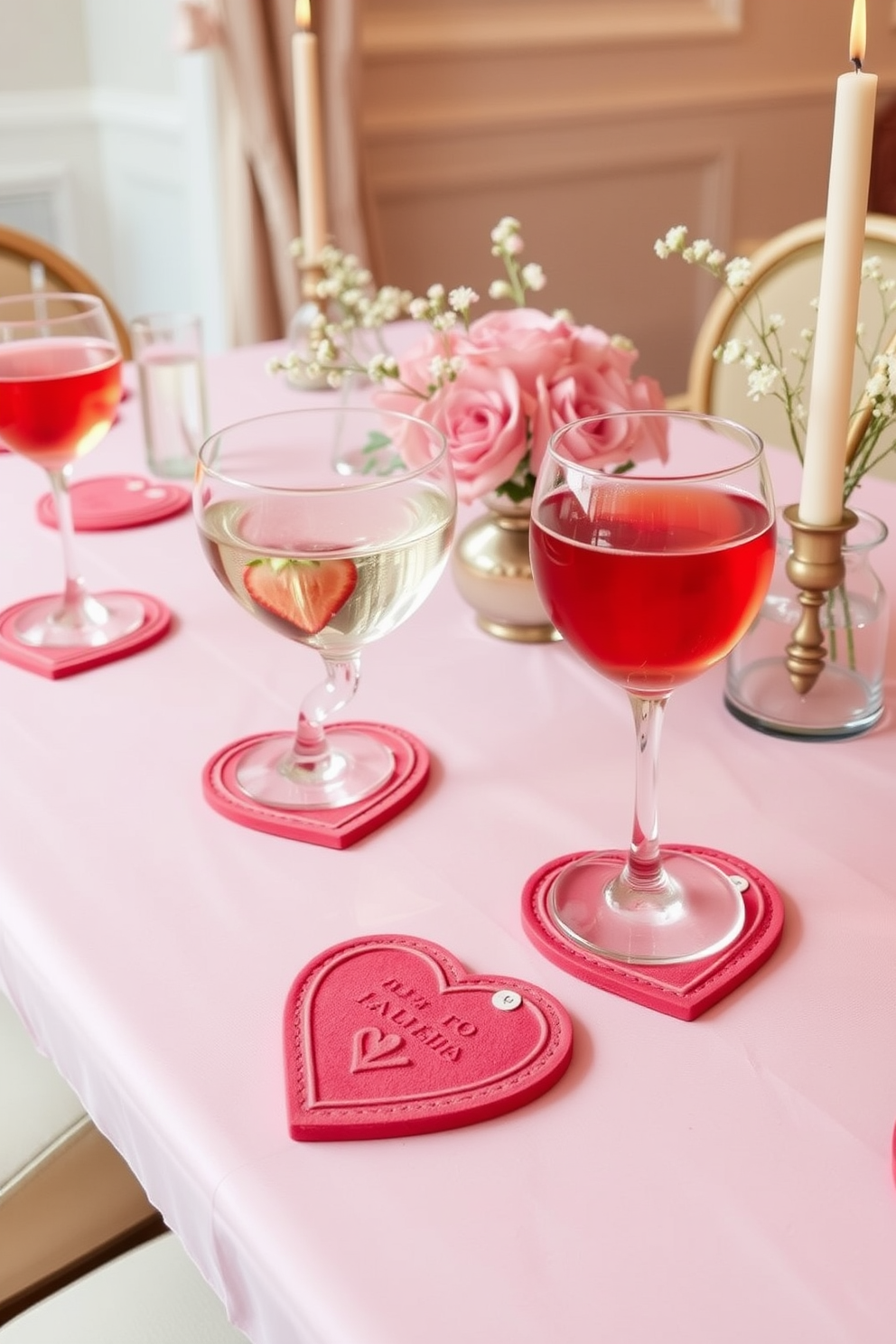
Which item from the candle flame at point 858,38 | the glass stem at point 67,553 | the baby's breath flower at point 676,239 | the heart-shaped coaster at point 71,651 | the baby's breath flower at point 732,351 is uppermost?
the candle flame at point 858,38

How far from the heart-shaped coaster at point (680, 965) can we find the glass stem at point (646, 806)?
46 millimetres

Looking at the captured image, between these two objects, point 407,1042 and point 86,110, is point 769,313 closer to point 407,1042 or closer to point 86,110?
point 407,1042

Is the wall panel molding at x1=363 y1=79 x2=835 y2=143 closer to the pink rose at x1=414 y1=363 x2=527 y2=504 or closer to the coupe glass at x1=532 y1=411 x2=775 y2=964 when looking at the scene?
the pink rose at x1=414 y1=363 x2=527 y2=504

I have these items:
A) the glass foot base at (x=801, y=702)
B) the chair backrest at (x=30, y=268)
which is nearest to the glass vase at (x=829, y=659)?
the glass foot base at (x=801, y=702)

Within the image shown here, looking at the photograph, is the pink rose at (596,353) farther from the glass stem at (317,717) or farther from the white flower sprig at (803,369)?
the glass stem at (317,717)

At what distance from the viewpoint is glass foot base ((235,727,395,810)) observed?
747mm

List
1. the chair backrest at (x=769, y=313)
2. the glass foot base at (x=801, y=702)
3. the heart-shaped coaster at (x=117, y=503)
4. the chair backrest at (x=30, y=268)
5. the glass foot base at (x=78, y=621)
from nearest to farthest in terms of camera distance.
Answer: the glass foot base at (x=801, y=702)
the glass foot base at (x=78, y=621)
the heart-shaped coaster at (x=117, y=503)
the chair backrest at (x=769, y=313)
the chair backrest at (x=30, y=268)

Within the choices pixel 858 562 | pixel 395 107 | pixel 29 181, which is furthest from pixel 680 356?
pixel 858 562

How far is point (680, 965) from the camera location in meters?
0.61

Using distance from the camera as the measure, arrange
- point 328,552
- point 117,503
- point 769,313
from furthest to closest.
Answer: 1. point 769,313
2. point 117,503
3. point 328,552

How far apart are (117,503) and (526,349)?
0.47 m

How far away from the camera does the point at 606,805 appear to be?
29.7 inches

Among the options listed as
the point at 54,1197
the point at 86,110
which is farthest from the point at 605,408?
the point at 86,110

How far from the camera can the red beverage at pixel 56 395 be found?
90 cm
